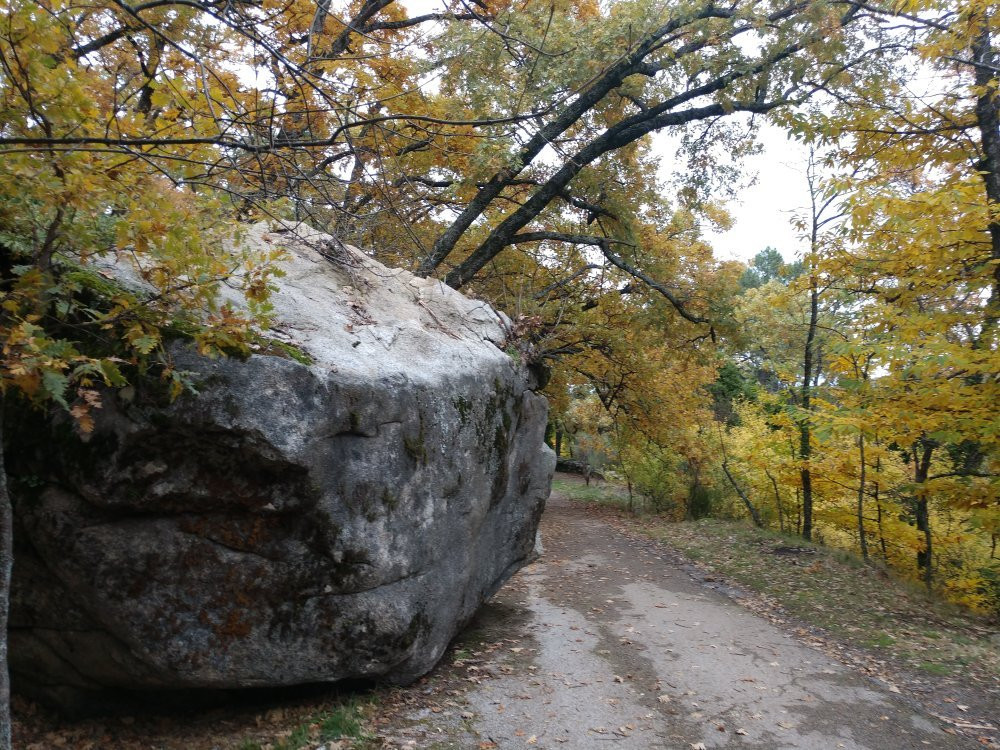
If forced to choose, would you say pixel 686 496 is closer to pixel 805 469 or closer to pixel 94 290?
pixel 805 469

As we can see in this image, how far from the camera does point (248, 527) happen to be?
14.1ft

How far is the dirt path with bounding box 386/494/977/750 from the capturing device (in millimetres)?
4773

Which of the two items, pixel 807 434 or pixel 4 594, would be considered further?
pixel 807 434

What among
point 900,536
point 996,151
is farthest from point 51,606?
point 900,536

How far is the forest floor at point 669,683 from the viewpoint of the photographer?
4582 mm

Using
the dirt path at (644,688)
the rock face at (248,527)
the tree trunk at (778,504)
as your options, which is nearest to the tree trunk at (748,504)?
the tree trunk at (778,504)

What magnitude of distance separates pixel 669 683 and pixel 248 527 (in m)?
3.74

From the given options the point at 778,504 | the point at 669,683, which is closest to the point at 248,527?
the point at 669,683

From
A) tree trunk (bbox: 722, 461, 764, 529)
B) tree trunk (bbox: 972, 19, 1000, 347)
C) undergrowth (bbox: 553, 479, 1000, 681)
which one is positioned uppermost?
tree trunk (bbox: 972, 19, 1000, 347)

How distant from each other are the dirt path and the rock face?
25.3 inches

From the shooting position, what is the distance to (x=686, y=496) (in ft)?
54.2

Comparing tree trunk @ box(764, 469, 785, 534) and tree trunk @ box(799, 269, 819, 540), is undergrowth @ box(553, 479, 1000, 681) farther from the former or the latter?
tree trunk @ box(764, 469, 785, 534)

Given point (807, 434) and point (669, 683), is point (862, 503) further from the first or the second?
point (669, 683)

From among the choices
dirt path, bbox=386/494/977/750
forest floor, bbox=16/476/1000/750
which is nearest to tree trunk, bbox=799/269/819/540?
forest floor, bbox=16/476/1000/750
